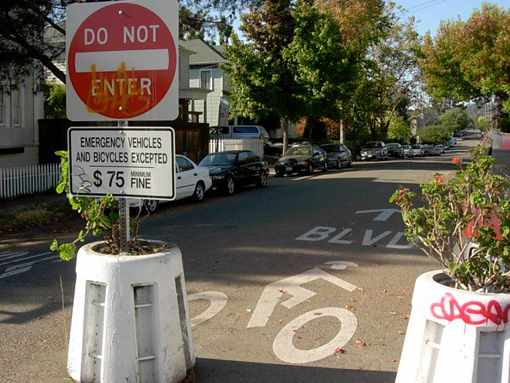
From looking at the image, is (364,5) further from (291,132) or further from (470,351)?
(470,351)

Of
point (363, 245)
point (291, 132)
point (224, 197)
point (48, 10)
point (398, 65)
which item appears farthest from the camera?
point (291, 132)

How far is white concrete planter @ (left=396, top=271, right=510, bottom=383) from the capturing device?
351 centimetres

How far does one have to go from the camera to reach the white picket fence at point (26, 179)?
17656 mm

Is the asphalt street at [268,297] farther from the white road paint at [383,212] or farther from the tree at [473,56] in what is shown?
the tree at [473,56]

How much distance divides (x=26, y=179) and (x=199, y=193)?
536 cm

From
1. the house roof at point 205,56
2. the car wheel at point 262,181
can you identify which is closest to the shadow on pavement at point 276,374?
the car wheel at point 262,181

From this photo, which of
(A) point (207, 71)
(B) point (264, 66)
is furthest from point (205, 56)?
(B) point (264, 66)

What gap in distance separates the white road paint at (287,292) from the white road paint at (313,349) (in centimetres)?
36

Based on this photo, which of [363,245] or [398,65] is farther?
[398,65]

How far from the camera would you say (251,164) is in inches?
853

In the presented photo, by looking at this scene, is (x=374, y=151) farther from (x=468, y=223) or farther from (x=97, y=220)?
(x=468, y=223)

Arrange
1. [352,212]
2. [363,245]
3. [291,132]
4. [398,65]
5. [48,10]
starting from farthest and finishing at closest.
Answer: [291,132] → [398,65] → [48,10] → [352,212] → [363,245]

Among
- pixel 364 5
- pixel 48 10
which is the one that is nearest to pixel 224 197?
pixel 48 10

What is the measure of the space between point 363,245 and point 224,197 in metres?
9.22
